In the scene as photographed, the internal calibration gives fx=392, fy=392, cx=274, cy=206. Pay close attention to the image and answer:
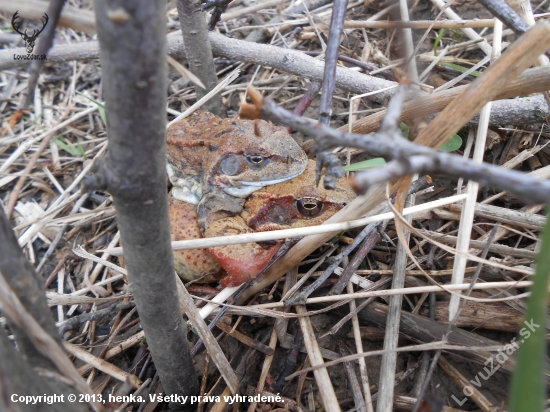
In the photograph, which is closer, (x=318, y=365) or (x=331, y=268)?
(x=318, y=365)

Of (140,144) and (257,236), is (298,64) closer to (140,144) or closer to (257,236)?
(257,236)

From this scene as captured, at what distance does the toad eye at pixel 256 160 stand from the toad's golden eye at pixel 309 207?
35 centimetres

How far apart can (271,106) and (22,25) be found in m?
4.05

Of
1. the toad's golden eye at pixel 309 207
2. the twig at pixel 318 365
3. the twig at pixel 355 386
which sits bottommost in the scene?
the twig at pixel 355 386

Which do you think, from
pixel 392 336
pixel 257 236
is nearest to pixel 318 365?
pixel 392 336

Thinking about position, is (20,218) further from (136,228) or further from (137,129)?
(137,129)

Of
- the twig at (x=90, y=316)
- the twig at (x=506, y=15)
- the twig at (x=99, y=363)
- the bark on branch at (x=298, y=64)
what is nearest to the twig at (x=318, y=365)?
the twig at (x=99, y=363)

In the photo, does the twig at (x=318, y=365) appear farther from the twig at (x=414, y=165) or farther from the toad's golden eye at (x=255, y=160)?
the twig at (x=414, y=165)

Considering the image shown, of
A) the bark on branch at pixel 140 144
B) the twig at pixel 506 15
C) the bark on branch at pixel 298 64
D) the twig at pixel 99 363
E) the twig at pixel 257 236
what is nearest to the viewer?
the bark on branch at pixel 140 144

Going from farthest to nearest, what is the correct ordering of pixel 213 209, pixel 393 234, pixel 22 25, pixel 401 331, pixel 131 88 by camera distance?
pixel 22 25 < pixel 213 209 < pixel 393 234 < pixel 401 331 < pixel 131 88

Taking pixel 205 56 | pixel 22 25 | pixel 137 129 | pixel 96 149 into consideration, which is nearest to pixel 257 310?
pixel 137 129

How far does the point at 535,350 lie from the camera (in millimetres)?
733

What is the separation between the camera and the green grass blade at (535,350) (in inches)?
28.4

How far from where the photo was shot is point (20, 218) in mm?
3008
